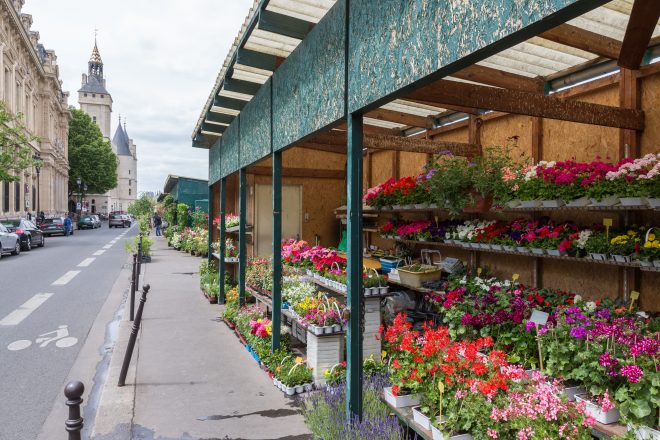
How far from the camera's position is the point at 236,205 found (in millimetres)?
14125

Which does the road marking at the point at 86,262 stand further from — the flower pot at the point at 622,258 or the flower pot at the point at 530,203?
the flower pot at the point at 622,258

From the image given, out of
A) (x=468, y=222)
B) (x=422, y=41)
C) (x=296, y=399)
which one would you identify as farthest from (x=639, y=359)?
(x=468, y=222)

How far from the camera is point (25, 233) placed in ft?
70.3

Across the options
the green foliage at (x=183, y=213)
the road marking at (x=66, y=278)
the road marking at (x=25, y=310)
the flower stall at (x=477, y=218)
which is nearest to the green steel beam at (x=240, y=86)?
the flower stall at (x=477, y=218)

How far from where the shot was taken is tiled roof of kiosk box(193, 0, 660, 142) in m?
4.12

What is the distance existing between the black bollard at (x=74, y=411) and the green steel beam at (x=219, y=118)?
242 inches

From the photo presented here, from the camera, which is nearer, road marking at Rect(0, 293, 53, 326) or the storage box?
the storage box

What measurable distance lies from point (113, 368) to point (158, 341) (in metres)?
1.24

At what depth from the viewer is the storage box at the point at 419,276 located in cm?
621

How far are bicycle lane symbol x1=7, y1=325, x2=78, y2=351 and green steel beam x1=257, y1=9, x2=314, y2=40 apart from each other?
5.62m

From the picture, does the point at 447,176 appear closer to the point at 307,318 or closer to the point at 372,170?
the point at 307,318

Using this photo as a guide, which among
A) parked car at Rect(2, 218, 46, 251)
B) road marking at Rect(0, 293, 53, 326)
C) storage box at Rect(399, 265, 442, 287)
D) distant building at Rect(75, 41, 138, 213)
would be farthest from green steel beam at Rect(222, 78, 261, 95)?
distant building at Rect(75, 41, 138, 213)

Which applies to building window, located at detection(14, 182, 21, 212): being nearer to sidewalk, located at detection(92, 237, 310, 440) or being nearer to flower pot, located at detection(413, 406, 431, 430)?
sidewalk, located at detection(92, 237, 310, 440)

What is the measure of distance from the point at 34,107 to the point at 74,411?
55.1 metres
